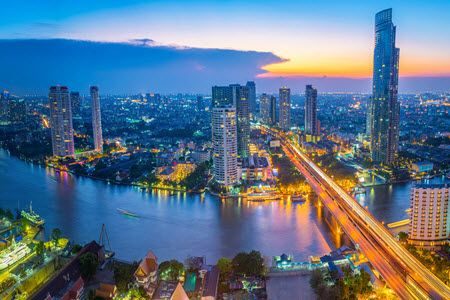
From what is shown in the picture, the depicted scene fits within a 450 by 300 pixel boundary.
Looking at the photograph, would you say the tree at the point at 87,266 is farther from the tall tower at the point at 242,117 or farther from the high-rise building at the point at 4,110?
the high-rise building at the point at 4,110

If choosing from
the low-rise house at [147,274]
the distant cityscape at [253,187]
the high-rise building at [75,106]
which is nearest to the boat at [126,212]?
the distant cityscape at [253,187]

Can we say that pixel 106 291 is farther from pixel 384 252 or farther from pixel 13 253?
pixel 384 252

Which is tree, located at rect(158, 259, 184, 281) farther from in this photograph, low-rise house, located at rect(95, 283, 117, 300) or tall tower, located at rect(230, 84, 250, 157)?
tall tower, located at rect(230, 84, 250, 157)

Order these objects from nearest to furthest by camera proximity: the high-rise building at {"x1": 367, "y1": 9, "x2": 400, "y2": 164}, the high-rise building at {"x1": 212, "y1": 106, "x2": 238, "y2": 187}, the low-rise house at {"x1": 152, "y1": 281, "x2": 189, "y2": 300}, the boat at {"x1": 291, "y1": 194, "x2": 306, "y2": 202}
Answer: the low-rise house at {"x1": 152, "y1": 281, "x2": 189, "y2": 300}
the boat at {"x1": 291, "y1": 194, "x2": 306, "y2": 202}
the high-rise building at {"x1": 212, "y1": 106, "x2": 238, "y2": 187}
the high-rise building at {"x1": 367, "y1": 9, "x2": 400, "y2": 164}

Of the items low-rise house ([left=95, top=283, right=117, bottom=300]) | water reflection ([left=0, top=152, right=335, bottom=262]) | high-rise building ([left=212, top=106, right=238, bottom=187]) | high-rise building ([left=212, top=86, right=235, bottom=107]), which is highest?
high-rise building ([left=212, top=86, right=235, bottom=107])

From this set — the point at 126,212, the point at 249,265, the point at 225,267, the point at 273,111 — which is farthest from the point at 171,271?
the point at 273,111

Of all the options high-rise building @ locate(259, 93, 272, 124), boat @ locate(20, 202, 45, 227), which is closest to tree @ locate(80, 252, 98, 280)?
boat @ locate(20, 202, 45, 227)

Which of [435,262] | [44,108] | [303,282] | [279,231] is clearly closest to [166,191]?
[279,231]
